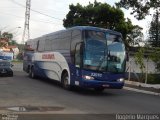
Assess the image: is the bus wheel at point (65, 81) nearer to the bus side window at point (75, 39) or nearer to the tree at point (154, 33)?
the bus side window at point (75, 39)

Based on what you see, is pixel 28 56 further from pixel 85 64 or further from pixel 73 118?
pixel 73 118

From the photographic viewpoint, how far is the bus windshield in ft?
65.1

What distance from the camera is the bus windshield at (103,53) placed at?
1983cm

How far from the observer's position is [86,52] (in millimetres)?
19812

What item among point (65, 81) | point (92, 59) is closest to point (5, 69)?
point (65, 81)

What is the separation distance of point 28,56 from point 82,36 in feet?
44.0

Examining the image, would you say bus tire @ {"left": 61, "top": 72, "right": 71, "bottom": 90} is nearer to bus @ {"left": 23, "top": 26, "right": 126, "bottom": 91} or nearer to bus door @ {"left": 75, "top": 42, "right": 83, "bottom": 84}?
bus @ {"left": 23, "top": 26, "right": 126, "bottom": 91}

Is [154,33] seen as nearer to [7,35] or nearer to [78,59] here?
[7,35]

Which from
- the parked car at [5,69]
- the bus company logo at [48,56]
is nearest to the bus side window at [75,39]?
the bus company logo at [48,56]

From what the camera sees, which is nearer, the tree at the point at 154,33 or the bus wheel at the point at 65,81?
the bus wheel at the point at 65,81

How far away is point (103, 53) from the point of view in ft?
65.7

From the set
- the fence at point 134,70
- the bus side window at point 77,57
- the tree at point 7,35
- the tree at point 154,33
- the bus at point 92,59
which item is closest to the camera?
the bus at point 92,59

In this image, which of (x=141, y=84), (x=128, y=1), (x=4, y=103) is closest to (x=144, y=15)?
(x=128, y=1)

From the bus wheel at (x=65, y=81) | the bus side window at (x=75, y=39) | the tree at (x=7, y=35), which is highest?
the tree at (x=7, y=35)
